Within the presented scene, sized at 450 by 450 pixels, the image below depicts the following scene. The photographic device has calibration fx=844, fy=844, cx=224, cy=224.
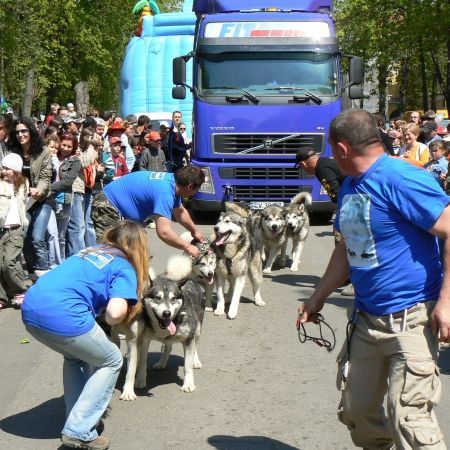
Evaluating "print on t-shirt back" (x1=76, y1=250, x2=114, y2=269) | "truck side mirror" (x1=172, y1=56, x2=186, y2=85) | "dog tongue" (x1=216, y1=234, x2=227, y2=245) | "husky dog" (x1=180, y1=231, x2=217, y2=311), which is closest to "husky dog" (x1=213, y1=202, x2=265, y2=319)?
"dog tongue" (x1=216, y1=234, x2=227, y2=245)

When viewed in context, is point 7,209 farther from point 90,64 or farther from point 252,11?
point 90,64

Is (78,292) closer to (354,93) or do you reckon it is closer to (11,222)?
(11,222)

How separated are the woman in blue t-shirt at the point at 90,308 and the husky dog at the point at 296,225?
6.44 metres

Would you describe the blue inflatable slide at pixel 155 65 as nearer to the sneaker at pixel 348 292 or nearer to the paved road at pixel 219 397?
the sneaker at pixel 348 292

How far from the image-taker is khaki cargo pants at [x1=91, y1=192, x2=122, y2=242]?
26.7 ft

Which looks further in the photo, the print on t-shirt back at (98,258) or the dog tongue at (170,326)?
the dog tongue at (170,326)

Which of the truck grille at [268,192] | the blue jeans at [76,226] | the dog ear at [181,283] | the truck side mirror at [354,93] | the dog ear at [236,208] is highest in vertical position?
the truck side mirror at [354,93]

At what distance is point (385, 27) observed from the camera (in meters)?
41.1

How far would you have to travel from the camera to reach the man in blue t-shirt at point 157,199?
7.54 m

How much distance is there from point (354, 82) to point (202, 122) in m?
2.90

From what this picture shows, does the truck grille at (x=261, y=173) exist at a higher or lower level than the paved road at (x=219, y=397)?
lower

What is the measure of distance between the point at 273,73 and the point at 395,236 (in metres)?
11.5

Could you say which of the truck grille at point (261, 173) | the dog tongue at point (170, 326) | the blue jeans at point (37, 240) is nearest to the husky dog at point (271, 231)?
the blue jeans at point (37, 240)

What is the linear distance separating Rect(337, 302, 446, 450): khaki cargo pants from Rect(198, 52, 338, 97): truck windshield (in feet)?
36.9
